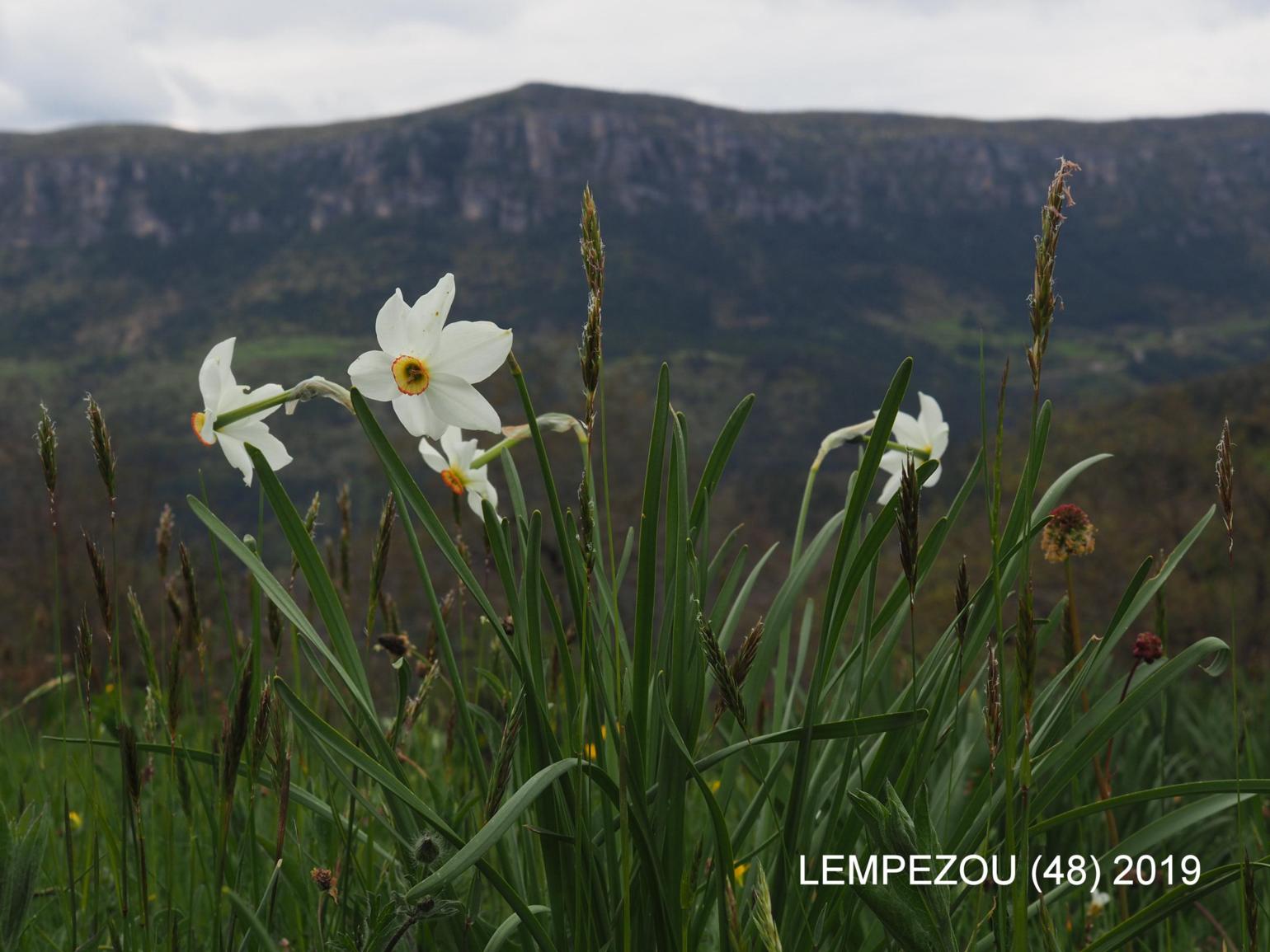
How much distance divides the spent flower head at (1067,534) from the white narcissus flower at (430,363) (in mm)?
1020

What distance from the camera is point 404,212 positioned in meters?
138

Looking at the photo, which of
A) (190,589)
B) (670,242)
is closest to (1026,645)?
(190,589)

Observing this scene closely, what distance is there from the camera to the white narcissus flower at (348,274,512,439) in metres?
1.46

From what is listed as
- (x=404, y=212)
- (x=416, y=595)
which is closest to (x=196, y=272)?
(x=404, y=212)

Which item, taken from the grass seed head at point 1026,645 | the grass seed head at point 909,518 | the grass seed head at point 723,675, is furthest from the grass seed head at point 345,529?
the grass seed head at point 1026,645

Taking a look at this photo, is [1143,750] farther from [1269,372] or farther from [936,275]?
[936,275]

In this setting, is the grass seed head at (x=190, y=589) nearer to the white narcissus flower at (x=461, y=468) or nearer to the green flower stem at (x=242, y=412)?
the green flower stem at (x=242, y=412)

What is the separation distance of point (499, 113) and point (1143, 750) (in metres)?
149

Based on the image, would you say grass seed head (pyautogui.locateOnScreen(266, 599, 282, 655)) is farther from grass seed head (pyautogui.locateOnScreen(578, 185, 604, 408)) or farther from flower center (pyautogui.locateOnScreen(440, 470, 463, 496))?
grass seed head (pyautogui.locateOnScreen(578, 185, 604, 408))

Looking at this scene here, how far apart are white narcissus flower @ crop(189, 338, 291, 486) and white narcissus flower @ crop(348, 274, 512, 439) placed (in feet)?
0.59

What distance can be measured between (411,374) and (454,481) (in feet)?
1.50

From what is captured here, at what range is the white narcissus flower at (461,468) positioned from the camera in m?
1.89

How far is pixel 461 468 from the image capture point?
1.92 m

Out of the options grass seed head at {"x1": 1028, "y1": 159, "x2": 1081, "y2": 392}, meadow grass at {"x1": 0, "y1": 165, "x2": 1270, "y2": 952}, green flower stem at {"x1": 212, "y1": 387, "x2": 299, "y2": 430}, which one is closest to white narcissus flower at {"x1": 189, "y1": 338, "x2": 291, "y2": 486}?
green flower stem at {"x1": 212, "y1": 387, "x2": 299, "y2": 430}
